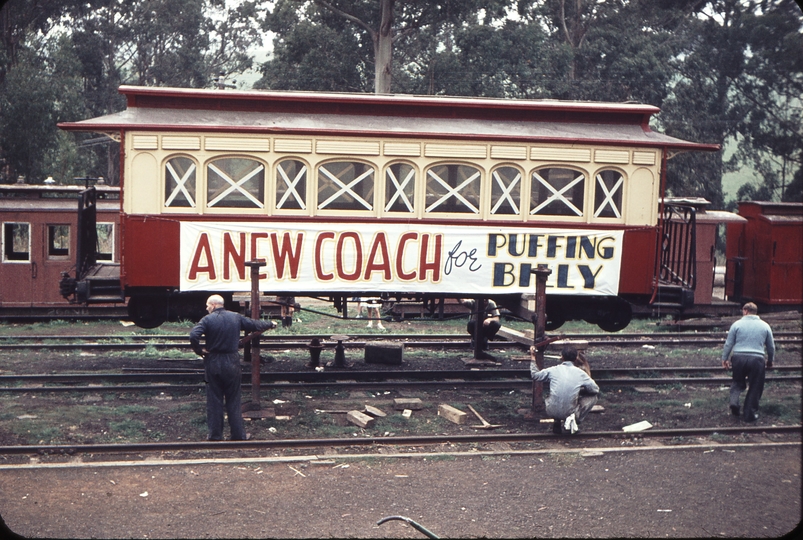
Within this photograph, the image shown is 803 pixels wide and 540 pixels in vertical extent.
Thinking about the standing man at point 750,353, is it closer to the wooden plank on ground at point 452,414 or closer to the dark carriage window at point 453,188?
the wooden plank on ground at point 452,414

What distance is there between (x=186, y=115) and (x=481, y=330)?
19.3 feet

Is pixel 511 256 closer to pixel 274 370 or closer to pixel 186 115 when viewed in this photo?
pixel 274 370

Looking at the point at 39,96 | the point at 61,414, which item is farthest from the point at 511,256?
the point at 39,96

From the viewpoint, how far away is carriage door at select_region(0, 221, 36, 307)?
17547mm

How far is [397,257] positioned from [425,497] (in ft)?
15.4

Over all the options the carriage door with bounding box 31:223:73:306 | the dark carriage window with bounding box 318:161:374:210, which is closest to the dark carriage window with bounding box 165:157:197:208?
the dark carriage window with bounding box 318:161:374:210

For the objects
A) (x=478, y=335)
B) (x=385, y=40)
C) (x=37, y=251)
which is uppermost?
(x=385, y=40)

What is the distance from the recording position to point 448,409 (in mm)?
10555

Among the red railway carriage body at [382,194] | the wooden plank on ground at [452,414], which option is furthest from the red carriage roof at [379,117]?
the wooden plank on ground at [452,414]

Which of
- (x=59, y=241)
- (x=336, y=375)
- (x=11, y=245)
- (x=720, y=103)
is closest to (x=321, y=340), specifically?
(x=336, y=375)

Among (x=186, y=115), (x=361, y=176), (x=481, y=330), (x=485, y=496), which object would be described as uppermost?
(x=186, y=115)

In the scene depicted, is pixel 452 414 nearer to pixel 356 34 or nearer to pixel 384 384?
pixel 384 384

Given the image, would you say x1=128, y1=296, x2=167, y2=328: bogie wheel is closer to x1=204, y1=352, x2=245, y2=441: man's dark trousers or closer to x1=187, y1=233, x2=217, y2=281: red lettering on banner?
x1=187, y1=233, x2=217, y2=281: red lettering on banner

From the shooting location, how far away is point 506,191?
11.9 metres
